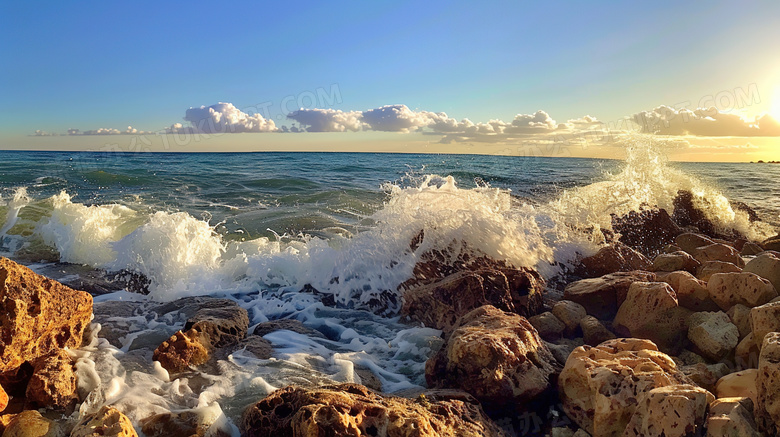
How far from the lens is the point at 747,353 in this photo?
118 inches

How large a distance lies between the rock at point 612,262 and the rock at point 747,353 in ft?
8.33

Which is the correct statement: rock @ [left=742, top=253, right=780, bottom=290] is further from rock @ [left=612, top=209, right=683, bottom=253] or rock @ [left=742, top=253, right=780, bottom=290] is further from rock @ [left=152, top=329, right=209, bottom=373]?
rock @ [left=152, top=329, right=209, bottom=373]

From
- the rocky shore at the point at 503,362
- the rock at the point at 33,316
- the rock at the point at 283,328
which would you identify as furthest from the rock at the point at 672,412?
the rock at the point at 33,316

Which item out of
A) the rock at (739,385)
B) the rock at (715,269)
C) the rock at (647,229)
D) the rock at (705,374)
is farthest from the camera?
the rock at (647,229)

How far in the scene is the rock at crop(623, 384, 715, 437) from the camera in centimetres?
200

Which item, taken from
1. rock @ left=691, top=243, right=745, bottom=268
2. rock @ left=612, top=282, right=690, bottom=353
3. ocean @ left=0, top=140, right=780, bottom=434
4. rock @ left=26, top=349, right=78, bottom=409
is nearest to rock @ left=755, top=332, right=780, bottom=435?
rock @ left=612, top=282, right=690, bottom=353

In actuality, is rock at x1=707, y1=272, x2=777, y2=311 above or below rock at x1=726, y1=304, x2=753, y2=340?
above

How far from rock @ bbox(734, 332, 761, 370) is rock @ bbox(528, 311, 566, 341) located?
118cm

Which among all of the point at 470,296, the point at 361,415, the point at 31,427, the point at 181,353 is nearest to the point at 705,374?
the point at 470,296

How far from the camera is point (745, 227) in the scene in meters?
10.2

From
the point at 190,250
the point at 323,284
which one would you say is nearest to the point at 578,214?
the point at 323,284

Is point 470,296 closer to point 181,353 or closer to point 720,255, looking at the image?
point 181,353

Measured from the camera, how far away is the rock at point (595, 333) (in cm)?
368

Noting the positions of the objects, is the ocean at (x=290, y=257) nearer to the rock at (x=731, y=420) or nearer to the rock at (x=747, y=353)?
the rock at (x=731, y=420)
